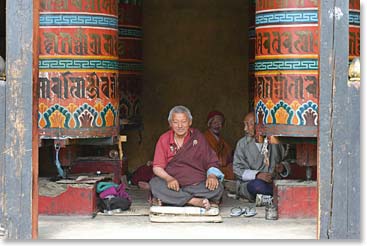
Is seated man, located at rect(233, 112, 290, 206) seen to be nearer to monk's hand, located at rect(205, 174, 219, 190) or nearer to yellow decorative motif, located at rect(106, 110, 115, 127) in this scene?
monk's hand, located at rect(205, 174, 219, 190)

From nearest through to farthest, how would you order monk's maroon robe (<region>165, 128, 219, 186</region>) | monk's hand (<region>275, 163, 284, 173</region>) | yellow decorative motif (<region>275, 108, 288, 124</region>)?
yellow decorative motif (<region>275, 108, 288, 124</region>)
monk's maroon robe (<region>165, 128, 219, 186</region>)
monk's hand (<region>275, 163, 284, 173</region>)

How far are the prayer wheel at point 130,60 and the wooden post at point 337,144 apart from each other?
3973mm

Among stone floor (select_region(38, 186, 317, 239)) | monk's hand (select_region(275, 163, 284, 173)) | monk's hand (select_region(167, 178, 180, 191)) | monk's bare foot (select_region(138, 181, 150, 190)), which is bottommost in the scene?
stone floor (select_region(38, 186, 317, 239))

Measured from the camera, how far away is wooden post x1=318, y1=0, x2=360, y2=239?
25.0 ft

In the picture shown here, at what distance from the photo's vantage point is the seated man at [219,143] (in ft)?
37.4

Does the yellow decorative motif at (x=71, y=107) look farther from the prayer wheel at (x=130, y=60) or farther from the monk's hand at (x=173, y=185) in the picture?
the prayer wheel at (x=130, y=60)

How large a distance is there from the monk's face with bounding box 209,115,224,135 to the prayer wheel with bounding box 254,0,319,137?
2009 millimetres

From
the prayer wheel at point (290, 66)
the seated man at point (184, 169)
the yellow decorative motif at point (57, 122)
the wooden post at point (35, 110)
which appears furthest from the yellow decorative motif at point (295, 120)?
the wooden post at point (35, 110)

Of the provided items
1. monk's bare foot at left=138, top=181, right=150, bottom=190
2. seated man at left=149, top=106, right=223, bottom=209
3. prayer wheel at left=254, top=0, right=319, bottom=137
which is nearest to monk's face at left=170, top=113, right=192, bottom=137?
seated man at left=149, top=106, right=223, bottom=209

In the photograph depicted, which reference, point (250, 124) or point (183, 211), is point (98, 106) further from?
point (250, 124)

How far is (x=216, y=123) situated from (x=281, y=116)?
7.15ft

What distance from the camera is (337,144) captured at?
7.65 m

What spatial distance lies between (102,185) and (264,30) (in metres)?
1.94

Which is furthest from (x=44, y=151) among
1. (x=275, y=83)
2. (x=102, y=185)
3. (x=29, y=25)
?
(x=29, y=25)
